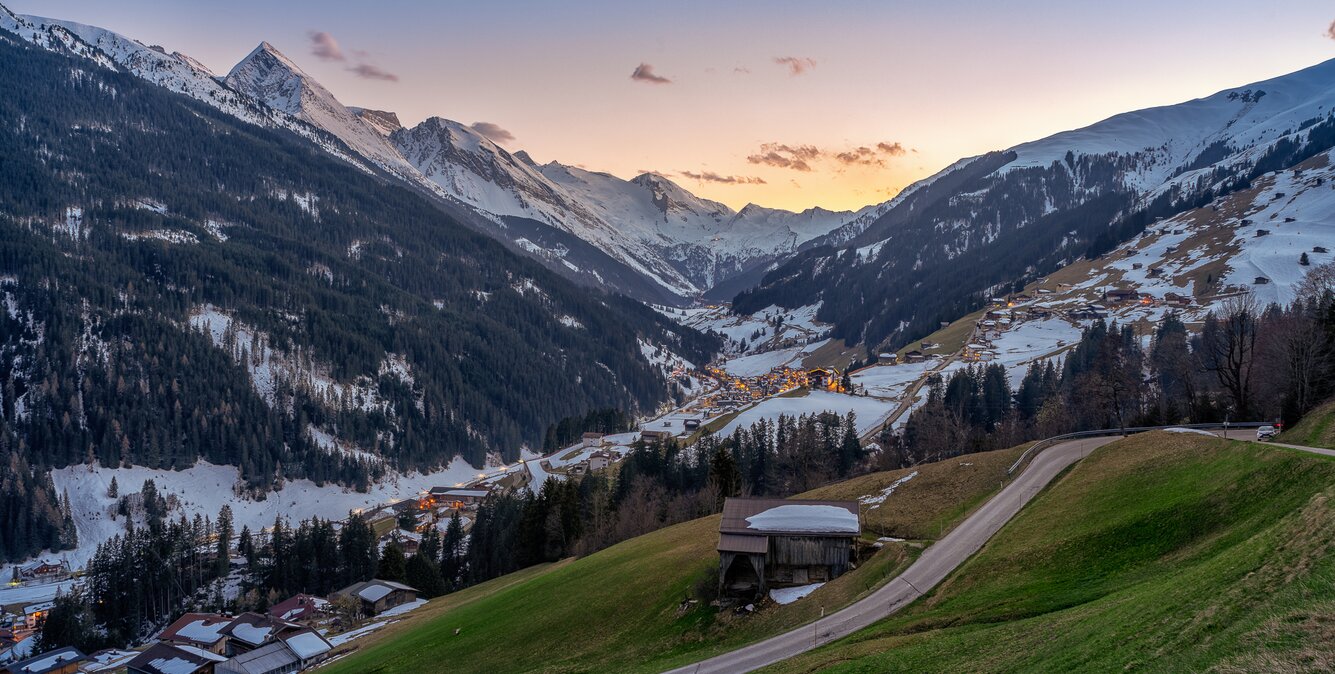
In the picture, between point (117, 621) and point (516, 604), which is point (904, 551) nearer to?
point (516, 604)

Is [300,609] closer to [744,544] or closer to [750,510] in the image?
[750,510]

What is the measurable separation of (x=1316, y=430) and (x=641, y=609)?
39793 millimetres

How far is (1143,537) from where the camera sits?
3066 cm

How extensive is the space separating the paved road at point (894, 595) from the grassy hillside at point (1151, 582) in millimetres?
1805

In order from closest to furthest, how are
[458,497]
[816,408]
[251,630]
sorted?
[251,630]
[816,408]
[458,497]

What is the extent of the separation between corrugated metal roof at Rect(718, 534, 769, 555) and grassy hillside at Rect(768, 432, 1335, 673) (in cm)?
1137

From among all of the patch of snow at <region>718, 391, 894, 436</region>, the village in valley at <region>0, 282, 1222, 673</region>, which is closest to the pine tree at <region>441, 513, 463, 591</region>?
the village in valley at <region>0, 282, 1222, 673</region>

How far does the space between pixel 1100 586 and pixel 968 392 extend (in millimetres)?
107410

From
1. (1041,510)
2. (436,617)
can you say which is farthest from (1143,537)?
(436,617)

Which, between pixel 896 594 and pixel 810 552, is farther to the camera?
pixel 810 552

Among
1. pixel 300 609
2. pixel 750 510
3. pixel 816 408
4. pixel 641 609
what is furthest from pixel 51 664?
pixel 816 408

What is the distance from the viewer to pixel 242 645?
81250 mm

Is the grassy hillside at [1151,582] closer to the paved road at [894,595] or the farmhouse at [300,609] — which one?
the paved road at [894,595]

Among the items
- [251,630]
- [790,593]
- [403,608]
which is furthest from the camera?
[403,608]
